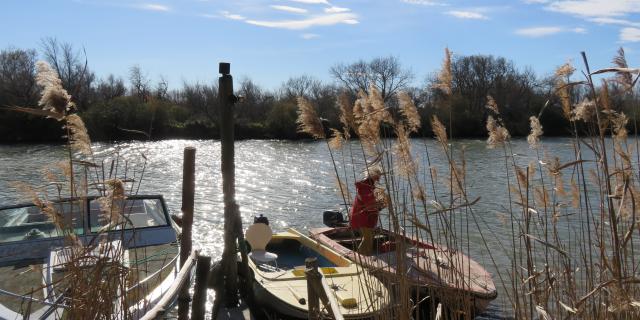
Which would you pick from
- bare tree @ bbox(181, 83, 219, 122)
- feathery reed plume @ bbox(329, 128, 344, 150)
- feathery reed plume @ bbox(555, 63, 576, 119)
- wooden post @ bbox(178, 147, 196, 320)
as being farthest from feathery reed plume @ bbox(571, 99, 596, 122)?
bare tree @ bbox(181, 83, 219, 122)

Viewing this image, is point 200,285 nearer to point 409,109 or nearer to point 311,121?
point 311,121

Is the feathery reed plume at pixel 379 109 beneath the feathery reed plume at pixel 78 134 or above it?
above

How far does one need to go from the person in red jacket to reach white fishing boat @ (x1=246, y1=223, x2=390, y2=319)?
0.30 metres

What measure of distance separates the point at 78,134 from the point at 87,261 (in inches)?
24.0

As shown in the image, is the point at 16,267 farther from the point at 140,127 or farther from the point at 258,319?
the point at 140,127

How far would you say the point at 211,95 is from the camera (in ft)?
173

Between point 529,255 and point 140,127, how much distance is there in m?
33.9

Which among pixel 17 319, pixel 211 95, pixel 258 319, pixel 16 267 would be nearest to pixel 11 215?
pixel 16 267

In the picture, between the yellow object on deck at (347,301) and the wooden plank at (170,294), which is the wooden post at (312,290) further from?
the yellow object on deck at (347,301)

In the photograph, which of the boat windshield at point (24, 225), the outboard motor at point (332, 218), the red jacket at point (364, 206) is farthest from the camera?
the outboard motor at point (332, 218)

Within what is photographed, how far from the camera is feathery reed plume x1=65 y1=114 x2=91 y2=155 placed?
2887 mm

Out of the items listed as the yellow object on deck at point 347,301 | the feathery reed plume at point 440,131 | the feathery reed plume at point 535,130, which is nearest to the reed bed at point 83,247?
the feathery reed plume at point 440,131

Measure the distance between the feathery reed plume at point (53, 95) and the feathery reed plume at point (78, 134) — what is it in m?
0.13

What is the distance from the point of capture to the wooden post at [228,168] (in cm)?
696
